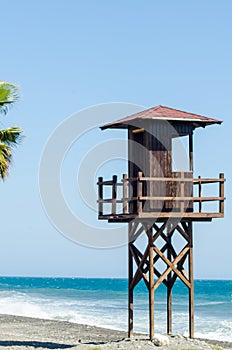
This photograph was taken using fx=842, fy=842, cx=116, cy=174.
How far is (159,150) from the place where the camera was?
24109mm

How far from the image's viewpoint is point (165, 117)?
24.0 m

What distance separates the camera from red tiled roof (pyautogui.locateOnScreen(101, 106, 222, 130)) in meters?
24.0

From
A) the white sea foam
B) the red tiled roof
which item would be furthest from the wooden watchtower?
the white sea foam

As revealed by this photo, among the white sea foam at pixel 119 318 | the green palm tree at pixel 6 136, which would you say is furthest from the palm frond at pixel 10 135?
the white sea foam at pixel 119 318

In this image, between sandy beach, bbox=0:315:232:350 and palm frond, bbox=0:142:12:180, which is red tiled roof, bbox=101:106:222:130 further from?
sandy beach, bbox=0:315:232:350

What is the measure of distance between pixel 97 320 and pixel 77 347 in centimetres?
2493

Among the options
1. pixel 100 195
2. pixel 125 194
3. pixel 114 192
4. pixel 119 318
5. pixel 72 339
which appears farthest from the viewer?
pixel 119 318

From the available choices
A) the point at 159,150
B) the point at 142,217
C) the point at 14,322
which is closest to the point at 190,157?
the point at 159,150

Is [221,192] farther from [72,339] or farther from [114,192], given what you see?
[72,339]

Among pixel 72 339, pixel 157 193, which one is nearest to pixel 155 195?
pixel 157 193

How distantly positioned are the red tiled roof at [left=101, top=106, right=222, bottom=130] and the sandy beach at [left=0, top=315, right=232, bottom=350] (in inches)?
243

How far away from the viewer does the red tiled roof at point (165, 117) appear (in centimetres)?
2405

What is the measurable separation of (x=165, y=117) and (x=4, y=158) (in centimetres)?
471

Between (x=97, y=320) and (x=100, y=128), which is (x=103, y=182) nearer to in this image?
(x=100, y=128)
